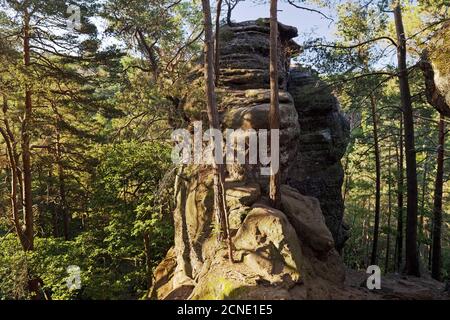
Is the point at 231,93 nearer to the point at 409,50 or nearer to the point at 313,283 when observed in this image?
the point at 409,50

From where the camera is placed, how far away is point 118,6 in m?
12.7

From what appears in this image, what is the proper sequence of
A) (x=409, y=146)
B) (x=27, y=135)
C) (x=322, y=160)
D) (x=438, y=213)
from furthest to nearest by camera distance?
(x=322, y=160) < (x=438, y=213) < (x=409, y=146) < (x=27, y=135)

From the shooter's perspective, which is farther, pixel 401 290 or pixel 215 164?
pixel 401 290

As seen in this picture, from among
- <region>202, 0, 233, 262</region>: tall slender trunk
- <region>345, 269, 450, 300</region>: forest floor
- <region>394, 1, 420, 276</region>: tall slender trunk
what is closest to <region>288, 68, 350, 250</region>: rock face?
<region>394, 1, 420, 276</region>: tall slender trunk

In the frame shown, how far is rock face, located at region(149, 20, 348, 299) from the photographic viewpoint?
7.13 m

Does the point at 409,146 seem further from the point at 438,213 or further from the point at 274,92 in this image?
the point at 274,92

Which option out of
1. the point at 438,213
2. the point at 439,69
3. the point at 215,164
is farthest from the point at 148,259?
the point at 438,213

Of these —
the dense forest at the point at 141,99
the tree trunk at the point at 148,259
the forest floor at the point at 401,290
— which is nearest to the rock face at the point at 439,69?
the dense forest at the point at 141,99

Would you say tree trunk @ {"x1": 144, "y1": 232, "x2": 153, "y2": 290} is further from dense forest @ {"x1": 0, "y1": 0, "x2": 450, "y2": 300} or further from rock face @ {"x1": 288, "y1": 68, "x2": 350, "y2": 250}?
rock face @ {"x1": 288, "y1": 68, "x2": 350, "y2": 250}

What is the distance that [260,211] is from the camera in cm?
797

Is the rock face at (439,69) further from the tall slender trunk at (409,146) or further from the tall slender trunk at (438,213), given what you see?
the tall slender trunk at (438,213)

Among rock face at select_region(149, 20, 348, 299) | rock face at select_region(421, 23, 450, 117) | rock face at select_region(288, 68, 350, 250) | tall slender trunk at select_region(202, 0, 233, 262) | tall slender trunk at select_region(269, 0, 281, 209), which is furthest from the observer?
rock face at select_region(288, 68, 350, 250)

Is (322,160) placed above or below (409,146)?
below
